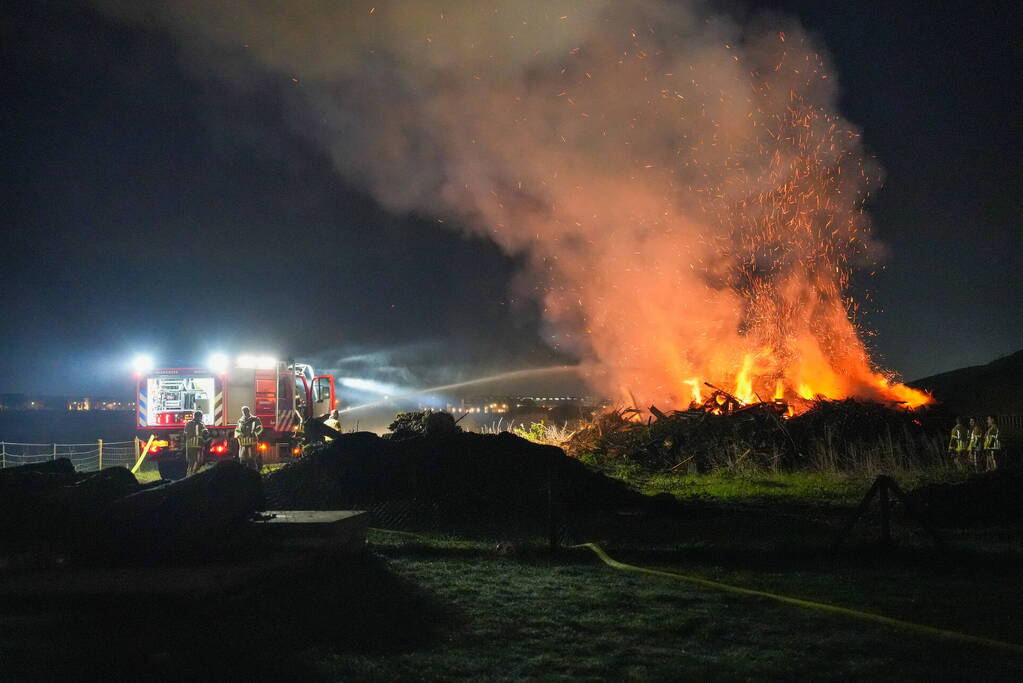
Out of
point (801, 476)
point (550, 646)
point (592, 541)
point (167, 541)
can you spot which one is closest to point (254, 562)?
point (167, 541)

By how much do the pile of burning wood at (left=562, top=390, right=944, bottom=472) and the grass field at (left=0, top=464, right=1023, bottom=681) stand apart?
886cm

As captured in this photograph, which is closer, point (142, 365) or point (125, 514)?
point (125, 514)

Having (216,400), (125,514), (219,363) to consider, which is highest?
(219,363)

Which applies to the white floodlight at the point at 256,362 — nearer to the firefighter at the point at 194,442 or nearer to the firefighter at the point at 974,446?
the firefighter at the point at 194,442

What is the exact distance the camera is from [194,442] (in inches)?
712

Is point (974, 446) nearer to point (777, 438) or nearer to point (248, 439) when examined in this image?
point (777, 438)

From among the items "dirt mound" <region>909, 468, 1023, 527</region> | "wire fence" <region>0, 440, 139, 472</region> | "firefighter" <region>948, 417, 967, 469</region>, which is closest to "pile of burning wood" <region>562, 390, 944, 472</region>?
"firefighter" <region>948, 417, 967, 469</region>

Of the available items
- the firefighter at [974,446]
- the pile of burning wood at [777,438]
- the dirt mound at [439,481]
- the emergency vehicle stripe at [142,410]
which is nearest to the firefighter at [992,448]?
the firefighter at [974,446]

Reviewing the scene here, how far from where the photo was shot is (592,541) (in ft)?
32.2

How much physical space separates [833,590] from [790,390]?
15116mm

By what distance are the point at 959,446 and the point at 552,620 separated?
1462 cm

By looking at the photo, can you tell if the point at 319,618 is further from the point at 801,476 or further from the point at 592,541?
the point at 801,476

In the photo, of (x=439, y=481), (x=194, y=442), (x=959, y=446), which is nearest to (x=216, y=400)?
(x=194, y=442)

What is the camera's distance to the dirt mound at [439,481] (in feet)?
40.1
